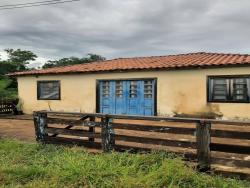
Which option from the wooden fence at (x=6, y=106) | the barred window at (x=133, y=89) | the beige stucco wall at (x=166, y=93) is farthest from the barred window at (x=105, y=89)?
the wooden fence at (x=6, y=106)

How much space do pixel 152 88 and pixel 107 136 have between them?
9.38 m

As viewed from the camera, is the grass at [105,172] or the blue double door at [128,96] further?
the blue double door at [128,96]

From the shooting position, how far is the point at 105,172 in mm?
6023

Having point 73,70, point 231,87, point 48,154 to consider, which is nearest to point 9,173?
point 48,154

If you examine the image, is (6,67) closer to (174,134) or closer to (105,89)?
(105,89)

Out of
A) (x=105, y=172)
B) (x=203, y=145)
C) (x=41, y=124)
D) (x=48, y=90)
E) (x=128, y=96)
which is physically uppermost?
(x=48, y=90)

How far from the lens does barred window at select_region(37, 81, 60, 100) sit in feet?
65.2

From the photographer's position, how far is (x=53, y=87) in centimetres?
2002

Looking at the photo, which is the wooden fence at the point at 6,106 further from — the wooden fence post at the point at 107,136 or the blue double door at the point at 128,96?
the wooden fence post at the point at 107,136

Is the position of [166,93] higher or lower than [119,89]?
lower

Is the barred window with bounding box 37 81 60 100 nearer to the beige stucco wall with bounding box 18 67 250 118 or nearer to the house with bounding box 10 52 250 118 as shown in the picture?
the house with bounding box 10 52 250 118

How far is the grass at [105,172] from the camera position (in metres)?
5.63

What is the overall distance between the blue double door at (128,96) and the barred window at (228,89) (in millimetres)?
2921

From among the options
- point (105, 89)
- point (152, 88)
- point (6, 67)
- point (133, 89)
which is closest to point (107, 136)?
point (152, 88)
